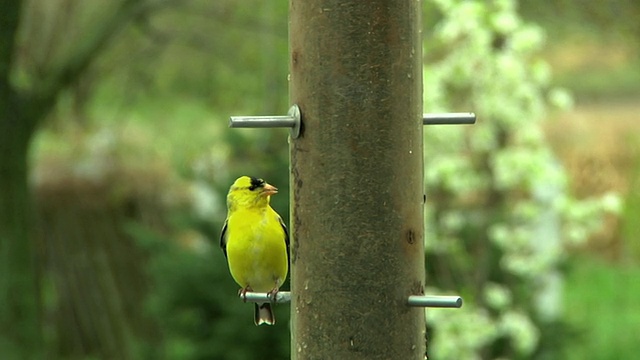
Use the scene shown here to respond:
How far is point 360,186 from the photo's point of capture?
3525mm

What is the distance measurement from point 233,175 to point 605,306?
17.6ft

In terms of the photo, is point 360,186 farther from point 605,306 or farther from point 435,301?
point 605,306

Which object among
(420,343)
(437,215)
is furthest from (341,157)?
(437,215)

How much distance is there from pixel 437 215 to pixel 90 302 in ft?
17.9

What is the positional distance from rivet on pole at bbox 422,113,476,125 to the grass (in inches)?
236

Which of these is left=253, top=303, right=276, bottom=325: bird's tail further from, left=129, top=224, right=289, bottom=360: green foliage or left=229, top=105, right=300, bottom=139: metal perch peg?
left=129, top=224, right=289, bottom=360: green foliage

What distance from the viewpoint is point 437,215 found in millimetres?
7832

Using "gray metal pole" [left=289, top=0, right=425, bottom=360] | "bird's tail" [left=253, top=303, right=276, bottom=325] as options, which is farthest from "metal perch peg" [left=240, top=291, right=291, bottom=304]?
"bird's tail" [left=253, top=303, right=276, bottom=325]

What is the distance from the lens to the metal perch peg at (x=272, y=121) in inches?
136

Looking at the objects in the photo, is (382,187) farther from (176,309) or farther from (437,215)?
(176,309)

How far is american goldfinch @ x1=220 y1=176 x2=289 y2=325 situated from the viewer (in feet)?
14.4

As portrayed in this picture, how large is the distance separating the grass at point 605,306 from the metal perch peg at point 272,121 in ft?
20.5

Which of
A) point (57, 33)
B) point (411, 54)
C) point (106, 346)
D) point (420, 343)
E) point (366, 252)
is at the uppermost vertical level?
point (57, 33)

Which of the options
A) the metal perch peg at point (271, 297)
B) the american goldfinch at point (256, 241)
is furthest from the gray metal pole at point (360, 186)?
the american goldfinch at point (256, 241)
